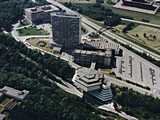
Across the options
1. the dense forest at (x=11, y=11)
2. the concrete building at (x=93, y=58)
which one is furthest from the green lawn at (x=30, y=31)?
the concrete building at (x=93, y=58)

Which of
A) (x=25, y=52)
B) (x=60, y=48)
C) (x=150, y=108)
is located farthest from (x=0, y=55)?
(x=150, y=108)

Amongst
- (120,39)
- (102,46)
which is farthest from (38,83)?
(120,39)

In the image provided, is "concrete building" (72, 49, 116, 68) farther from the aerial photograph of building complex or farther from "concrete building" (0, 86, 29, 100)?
"concrete building" (0, 86, 29, 100)

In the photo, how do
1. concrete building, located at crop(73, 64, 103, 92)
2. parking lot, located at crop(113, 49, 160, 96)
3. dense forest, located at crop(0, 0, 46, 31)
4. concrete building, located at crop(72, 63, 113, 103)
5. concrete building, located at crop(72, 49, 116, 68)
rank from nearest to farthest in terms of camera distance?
1. concrete building, located at crop(72, 63, 113, 103)
2. concrete building, located at crop(73, 64, 103, 92)
3. parking lot, located at crop(113, 49, 160, 96)
4. concrete building, located at crop(72, 49, 116, 68)
5. dense forest, located at crop(0, 0, 46, 31)

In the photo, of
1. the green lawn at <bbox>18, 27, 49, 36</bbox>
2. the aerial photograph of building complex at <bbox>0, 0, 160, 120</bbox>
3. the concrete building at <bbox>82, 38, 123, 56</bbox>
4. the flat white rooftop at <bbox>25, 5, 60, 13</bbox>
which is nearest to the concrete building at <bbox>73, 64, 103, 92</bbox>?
the aerial photograph of building complex at <bbox>0, 0, 160, 120</bbox>

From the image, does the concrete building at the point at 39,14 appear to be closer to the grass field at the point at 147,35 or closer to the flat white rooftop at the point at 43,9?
the flat white rooftop at the point at 43,9

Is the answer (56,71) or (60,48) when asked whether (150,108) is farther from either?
(60,48)

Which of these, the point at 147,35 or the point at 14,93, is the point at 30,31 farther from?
the point at 14,93
